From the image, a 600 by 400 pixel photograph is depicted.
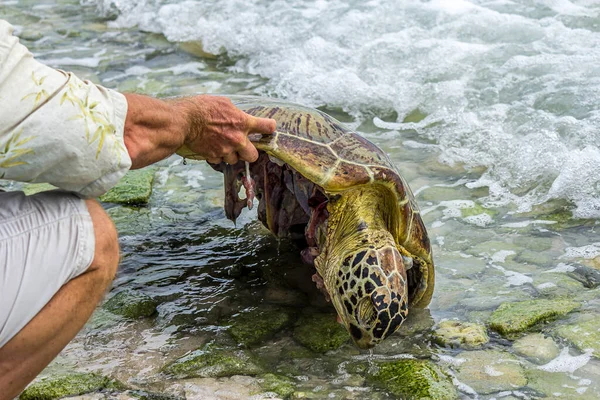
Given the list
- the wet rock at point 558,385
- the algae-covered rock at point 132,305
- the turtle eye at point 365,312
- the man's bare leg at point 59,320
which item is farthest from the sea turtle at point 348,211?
the man's bare leg at point 59,320

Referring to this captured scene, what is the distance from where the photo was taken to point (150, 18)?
880 centimetres

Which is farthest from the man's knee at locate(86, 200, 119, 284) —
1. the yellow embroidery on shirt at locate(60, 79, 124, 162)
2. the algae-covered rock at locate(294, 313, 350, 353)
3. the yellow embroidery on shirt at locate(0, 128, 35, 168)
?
the algae-covered rock at locate(294, 313, 350, 353)

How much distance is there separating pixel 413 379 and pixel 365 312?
0.31 m

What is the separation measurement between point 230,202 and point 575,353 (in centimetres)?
175

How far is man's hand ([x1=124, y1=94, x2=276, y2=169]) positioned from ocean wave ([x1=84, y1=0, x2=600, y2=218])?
200cm

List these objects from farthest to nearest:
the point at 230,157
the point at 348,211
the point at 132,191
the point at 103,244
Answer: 1. the point at 132,191
2. the point at 348,211
3. the point at 230,157
4. the point at 103,244

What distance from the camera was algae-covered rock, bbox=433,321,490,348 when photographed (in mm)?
3094

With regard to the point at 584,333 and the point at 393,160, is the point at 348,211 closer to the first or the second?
the point at 584,333

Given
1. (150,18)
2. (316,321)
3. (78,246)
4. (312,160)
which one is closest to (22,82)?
(78,246)

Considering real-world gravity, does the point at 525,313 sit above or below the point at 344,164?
below

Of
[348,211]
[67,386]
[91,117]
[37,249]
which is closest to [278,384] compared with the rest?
[67,386]

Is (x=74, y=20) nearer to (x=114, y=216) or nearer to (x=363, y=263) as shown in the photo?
(x=114, y=216)

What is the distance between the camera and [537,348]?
9.96ft

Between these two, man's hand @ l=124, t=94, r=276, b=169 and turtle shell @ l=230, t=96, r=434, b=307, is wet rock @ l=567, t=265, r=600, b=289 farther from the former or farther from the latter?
man's hand @ l=124, t=94, r=276, b=169
